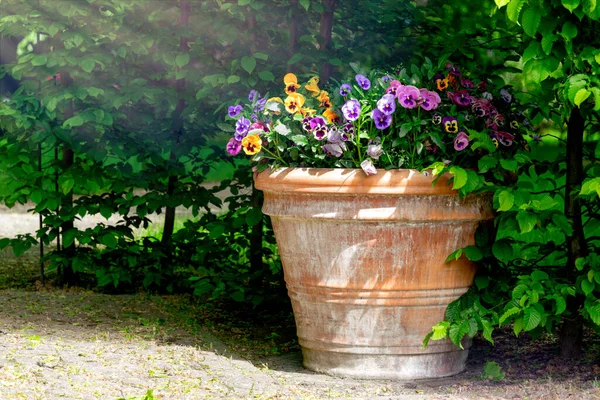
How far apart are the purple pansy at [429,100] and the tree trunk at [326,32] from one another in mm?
1115

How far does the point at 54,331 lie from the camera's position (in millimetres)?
3408

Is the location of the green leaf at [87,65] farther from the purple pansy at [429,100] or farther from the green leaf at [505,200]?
the green leaf at [505,200]

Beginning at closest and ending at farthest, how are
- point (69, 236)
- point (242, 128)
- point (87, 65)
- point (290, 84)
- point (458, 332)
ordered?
point (458, 332) → point (242, 128) → point (290, 84) → point (87, 65) → point (69, 236)

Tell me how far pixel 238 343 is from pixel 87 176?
1.30 m

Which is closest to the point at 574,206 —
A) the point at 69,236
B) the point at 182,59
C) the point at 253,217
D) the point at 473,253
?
the point at 473,253

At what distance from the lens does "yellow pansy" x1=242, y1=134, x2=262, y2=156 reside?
3.02 meters

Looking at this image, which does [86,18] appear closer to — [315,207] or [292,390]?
[315,207]

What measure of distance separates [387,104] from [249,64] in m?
1.03

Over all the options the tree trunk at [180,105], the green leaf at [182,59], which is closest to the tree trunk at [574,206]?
the green leaf at [182,59]

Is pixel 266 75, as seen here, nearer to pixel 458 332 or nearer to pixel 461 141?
pixel 461 141

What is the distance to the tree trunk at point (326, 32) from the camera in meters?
4.00

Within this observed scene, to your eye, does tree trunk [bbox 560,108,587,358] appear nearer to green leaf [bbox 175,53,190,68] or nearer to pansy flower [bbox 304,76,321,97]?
pansy flower [bbox 304,76,321,97]

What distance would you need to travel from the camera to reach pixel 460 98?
3051 mm

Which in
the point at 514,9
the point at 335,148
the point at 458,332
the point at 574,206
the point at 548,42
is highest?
the point at 514,9
